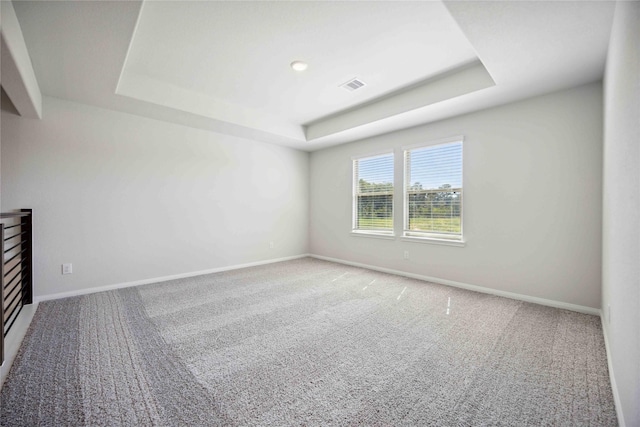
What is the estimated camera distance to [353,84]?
11.2 ft

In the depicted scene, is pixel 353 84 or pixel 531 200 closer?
pixel 531 200

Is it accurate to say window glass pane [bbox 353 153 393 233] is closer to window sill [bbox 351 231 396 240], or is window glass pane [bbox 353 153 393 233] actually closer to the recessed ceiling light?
window sill [bbox 351 231 396 240]

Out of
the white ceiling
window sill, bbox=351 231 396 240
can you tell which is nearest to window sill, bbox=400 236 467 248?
window sill, bbox=351 231 396 240

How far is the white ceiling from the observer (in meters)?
1.95

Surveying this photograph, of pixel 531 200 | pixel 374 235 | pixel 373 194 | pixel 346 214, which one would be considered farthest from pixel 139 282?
pixel 531 200

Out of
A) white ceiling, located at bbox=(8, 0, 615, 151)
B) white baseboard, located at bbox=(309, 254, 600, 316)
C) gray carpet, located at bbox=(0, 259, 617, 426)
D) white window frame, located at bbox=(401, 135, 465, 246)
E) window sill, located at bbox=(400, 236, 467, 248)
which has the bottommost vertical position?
gray carpet, located at bbox=(0, 259, 617, 426)

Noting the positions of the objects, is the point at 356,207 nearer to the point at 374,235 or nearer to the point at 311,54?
the point at 374,235

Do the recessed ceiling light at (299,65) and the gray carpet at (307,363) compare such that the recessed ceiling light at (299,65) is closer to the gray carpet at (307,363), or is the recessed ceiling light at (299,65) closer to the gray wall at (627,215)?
the gray wall at (627,215)

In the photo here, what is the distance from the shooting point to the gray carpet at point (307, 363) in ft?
4.83

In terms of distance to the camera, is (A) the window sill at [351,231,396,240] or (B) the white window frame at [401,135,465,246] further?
(A) the window sill at [351,231,396,240]

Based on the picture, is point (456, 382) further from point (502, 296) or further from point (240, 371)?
point (502, 296)

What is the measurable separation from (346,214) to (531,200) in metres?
2.93

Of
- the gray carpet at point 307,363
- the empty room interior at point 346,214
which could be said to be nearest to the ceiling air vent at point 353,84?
the empty room interior at point 346,214

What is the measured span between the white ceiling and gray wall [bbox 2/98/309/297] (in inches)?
16.2
